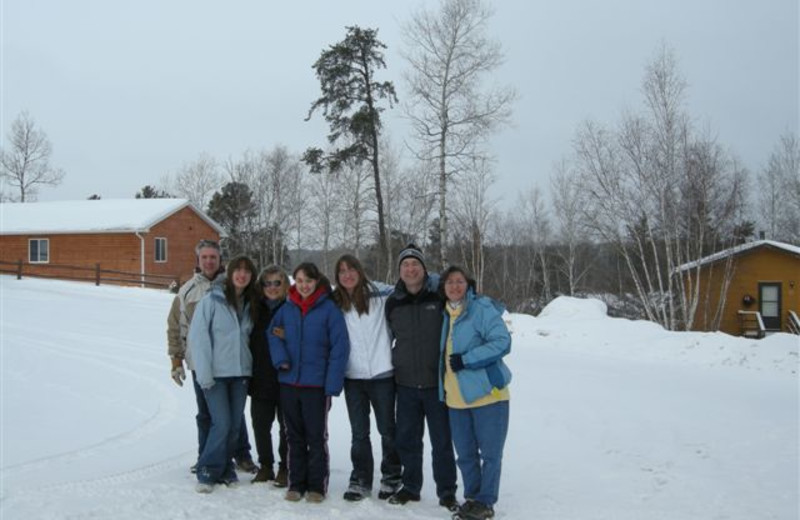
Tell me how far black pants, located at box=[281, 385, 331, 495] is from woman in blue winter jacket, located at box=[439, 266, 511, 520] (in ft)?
3.27

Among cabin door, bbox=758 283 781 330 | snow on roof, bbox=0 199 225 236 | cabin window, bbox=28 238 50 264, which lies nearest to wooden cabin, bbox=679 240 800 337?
cabin door, bbox=758 283 781 330

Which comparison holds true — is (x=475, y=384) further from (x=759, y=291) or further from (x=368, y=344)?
(x=759, y=291)

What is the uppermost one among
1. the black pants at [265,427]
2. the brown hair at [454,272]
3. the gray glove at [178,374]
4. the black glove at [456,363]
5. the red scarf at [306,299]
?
the brown hair at [454,272]

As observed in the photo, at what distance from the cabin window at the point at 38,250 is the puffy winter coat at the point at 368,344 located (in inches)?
1182

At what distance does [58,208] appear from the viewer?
3250 centimetres

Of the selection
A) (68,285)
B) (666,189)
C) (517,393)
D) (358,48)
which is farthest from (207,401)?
(358,48)

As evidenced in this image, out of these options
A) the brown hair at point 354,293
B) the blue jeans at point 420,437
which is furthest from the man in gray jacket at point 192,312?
the blue jeans at point 420,437

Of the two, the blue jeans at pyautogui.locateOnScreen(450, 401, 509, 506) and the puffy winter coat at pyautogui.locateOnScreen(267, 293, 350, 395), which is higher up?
the puffy winter coat at pyautogui.locateOnScreen(267, 293, 350, 395)

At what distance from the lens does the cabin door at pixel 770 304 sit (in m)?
23.5

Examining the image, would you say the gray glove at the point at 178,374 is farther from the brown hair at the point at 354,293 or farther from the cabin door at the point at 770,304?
the cabin door at the point at 770,304

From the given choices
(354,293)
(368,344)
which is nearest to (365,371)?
(368,344)

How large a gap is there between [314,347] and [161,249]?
2719cm

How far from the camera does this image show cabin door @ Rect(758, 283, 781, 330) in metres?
23.5

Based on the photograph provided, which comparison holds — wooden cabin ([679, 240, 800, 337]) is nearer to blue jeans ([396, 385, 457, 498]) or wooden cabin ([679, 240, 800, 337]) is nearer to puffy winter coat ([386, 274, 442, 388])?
blue jeans ([396, 385, 457, 498])
